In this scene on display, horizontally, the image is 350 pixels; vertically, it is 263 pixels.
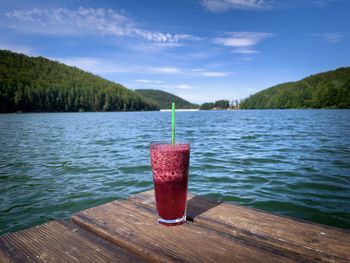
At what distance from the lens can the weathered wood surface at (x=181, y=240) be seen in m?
1.78

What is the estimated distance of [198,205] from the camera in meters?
2.78

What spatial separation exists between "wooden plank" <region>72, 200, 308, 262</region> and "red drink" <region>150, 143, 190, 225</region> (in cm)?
10

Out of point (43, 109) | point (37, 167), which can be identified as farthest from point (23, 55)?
point (37, 167)

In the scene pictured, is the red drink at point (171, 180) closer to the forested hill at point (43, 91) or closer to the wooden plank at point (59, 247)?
the wooden plank at point (59, 247)

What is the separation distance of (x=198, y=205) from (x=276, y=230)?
2.75 ft

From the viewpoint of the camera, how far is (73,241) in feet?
6.71

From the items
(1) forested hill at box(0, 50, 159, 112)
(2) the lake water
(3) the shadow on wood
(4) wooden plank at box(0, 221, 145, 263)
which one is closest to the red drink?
(3) the shadow on wood

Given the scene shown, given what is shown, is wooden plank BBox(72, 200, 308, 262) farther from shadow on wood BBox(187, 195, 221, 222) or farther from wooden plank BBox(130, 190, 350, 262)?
shadow on wood BBox(187, 195, 221, 222)

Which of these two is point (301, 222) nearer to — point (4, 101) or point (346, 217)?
point (346, 217)

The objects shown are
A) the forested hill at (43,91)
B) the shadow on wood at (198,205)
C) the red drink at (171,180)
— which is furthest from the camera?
the forested hill at (43,91)

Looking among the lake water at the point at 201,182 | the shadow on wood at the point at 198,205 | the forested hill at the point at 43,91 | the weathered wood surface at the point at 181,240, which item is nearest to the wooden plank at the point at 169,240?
the weathered wood surface at the point at 181,240

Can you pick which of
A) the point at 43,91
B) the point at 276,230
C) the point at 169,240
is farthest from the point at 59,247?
the point at 43,91

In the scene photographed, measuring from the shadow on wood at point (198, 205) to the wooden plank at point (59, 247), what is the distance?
0.79m

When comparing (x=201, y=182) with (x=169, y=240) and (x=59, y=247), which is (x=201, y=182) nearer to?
(x=169, y=240)
